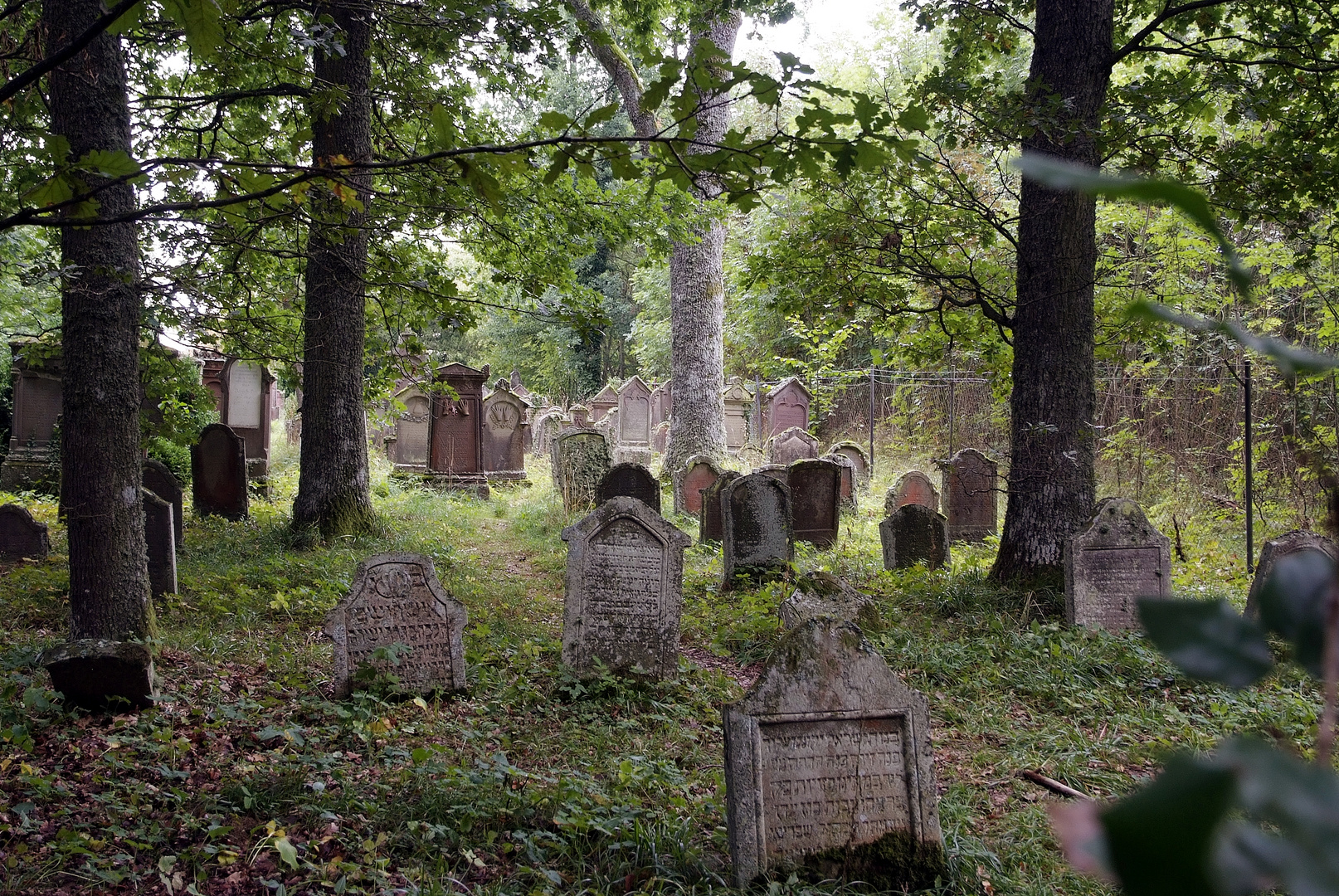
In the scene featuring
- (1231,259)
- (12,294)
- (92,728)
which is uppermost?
(12,294)

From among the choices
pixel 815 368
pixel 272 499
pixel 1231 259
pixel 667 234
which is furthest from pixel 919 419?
pixel 1231 259

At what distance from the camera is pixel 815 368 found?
24.6 meters

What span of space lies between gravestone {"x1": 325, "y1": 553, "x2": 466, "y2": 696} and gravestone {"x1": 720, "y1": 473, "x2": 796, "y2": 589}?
3.90 metres

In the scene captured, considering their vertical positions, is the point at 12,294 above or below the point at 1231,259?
above

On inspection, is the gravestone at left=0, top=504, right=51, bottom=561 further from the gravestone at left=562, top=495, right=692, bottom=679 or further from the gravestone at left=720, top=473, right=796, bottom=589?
the gravestone at left=720, top=473, right=796, bottom=589

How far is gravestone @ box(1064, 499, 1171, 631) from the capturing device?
677 centimetres

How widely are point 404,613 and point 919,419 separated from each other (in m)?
19.7

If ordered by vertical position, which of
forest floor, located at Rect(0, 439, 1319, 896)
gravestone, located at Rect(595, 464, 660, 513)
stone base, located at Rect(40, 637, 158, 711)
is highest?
gravestone, located at Rect(595, 464, 660, 513)

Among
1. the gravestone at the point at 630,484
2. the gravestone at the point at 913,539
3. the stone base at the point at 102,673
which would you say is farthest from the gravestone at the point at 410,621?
the gravestone at the point at 630,484

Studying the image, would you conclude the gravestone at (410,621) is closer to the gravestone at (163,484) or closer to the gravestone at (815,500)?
the gravestone at (163,484)

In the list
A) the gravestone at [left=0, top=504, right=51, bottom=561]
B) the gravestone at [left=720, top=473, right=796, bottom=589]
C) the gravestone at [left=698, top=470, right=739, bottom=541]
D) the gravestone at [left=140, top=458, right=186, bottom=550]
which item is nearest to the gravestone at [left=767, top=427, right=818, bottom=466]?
the gravestone at [left=698, top=470, right=739, bottom=541]

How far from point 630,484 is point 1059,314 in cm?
554

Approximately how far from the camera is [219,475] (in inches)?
439

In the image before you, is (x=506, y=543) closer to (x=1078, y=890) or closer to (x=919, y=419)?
(x=1078, y=890)
